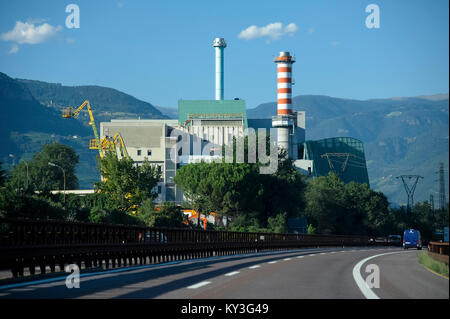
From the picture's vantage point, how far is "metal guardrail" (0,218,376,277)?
63.9 ft

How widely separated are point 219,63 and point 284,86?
2922cm

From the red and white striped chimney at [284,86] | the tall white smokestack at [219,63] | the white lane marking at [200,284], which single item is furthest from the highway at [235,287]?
the tall white smokestack at [219,63]

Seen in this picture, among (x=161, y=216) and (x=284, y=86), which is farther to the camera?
(x=284, y=86)

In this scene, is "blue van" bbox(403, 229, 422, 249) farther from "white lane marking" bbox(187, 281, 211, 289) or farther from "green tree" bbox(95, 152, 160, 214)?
"white lane marking" bbox(187, 281, 211, 289)

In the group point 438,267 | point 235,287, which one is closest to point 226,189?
point 438,267

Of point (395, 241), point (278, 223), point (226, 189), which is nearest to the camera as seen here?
point (278, 223)

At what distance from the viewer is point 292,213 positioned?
113062 mm

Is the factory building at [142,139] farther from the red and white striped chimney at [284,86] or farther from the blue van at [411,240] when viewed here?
the blue van at [411,240]

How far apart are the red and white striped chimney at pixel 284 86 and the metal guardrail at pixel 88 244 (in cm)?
10642

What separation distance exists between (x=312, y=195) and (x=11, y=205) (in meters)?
79.5

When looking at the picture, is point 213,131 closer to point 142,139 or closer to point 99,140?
point 142,139

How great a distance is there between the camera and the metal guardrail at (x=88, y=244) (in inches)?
766

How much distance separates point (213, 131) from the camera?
6905 inches

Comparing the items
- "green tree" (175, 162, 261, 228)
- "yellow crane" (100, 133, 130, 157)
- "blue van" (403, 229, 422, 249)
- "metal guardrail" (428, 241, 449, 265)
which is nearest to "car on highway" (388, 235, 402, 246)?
"green tree" (175, 162, 261, 228)
